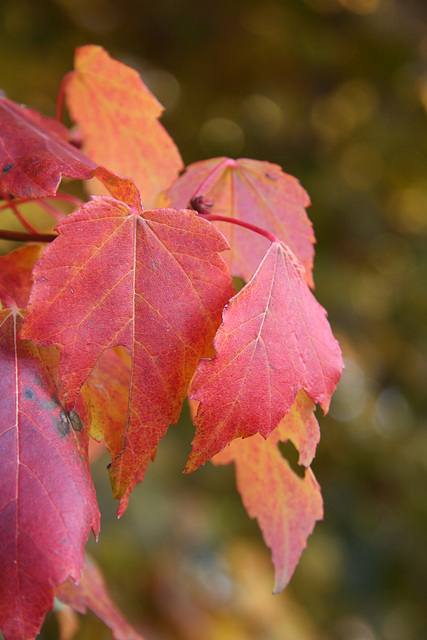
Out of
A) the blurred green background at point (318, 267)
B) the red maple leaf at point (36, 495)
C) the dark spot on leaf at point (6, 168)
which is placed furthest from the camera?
the blurred green background at point (318, 267)

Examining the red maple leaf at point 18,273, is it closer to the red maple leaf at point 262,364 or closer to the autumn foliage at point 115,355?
the autumn foliage at point 115,355

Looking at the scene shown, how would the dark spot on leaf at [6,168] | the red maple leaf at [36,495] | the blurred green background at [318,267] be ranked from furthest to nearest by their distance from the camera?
the blurred green background at [318,267] < the dark spot on leaf at [6,168] < the red maple leaf at [36,495]

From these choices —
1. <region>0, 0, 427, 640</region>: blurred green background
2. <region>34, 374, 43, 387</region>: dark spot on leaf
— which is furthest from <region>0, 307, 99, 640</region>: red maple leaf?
<region>0, 0, 427, 640</region>: blurred green background

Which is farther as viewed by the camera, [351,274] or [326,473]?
[326,473]

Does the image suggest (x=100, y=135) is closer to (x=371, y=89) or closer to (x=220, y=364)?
(x=220, y=364)

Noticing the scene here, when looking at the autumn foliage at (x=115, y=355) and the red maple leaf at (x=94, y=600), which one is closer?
the autumn foliage at (x=115, y=355)

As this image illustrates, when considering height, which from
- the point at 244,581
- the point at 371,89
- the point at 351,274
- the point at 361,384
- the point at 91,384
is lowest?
the point at 244,581

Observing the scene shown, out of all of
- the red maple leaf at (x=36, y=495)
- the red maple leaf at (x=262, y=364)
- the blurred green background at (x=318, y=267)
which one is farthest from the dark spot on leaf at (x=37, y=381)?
the blurred green background at (x=318, y=267)

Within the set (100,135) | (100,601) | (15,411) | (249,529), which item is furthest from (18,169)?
(249,529)

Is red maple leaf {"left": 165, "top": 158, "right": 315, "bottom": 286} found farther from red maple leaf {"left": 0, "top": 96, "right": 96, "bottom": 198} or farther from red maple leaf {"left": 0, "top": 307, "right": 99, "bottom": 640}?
red maple leaf {"left": 0, "top": 307, "right": 99, "bottom": 640}
